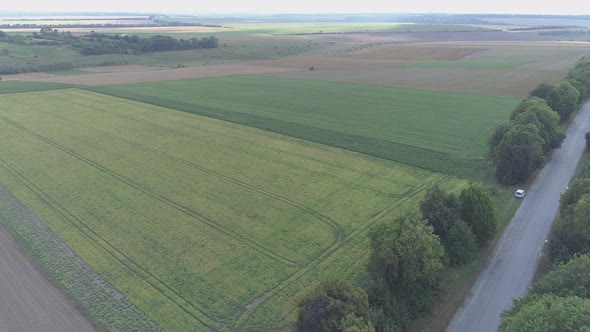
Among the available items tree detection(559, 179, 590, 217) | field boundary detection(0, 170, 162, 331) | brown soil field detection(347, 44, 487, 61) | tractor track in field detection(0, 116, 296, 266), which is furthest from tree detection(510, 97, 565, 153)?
brown soil field detection(347, 44, 487, 61)

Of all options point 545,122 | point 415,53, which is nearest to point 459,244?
point 545,122

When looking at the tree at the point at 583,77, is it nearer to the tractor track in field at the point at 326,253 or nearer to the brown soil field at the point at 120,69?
the tractor track in field at the point at 326,253

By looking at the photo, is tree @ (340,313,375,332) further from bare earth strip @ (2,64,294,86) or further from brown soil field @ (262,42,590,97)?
bare earth strip @ (2,64,294,86)

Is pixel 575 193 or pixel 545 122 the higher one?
pixel 545 122

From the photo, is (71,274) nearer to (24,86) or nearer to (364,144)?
(364,144)

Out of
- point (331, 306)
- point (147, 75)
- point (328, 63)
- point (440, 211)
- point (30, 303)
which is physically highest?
point (440, 211)

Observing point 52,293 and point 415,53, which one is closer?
point 52,293

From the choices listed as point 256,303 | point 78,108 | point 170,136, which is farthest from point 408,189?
point 78,108
